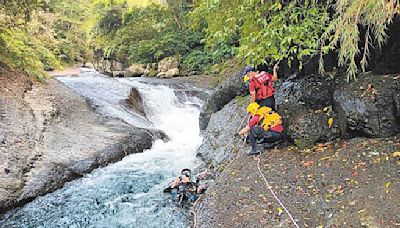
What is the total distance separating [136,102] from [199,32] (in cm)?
1103

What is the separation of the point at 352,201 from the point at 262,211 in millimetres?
1182

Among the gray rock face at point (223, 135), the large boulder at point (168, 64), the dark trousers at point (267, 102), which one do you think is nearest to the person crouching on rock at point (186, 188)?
the gray rock face at point (223, 135)

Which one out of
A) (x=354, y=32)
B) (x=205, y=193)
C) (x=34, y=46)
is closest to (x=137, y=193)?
(x=205, y=193)

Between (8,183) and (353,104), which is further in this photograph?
(8,183)

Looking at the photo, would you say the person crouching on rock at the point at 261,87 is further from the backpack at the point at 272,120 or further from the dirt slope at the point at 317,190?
the dirt slope at the point at 317,190

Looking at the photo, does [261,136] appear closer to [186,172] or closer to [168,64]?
[186,172]

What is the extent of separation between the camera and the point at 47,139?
365 inches

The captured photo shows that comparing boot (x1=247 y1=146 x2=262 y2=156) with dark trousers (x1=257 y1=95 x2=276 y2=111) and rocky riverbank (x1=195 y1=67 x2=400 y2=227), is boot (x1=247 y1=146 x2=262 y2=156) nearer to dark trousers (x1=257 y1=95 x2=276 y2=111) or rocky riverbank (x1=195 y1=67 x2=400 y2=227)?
rocky riverbank (x1=195 y1=67 x2=400 y2=227)

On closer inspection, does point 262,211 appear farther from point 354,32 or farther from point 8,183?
point 8,183

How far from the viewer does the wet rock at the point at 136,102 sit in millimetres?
14178

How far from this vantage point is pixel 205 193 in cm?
614

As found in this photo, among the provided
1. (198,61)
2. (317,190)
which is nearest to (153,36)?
(198,61)

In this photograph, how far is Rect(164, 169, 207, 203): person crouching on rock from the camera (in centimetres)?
633

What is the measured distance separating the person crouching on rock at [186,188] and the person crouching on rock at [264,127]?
46.7 inches
